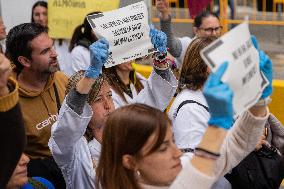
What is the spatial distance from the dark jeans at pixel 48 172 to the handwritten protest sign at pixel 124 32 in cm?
67

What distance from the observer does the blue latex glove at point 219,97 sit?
1.84 m

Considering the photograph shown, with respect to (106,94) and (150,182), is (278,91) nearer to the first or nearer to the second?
(106,94)

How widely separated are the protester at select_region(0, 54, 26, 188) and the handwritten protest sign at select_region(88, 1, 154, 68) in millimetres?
1741

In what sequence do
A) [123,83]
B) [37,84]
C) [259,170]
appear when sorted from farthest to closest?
[123,83], [37,84], [259,170]

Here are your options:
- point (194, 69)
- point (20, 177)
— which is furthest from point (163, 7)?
point (20, 177)

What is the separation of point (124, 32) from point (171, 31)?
63.4 inches

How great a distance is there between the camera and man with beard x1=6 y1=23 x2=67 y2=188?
3834 millimetres

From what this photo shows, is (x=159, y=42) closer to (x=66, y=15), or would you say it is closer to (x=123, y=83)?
(x=123, y=83)

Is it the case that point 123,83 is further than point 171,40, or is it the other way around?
point 171,40

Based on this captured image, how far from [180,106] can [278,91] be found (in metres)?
2.72

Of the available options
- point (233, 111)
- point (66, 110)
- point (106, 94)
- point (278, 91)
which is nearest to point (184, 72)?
point (106, 94)

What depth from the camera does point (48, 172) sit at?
11.4 feet

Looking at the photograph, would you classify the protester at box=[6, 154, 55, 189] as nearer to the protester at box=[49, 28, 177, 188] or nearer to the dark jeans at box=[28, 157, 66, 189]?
the protester at box=[49, 28, 177, 188]

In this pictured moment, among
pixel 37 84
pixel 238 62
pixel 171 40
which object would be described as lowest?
pixel 171 40
